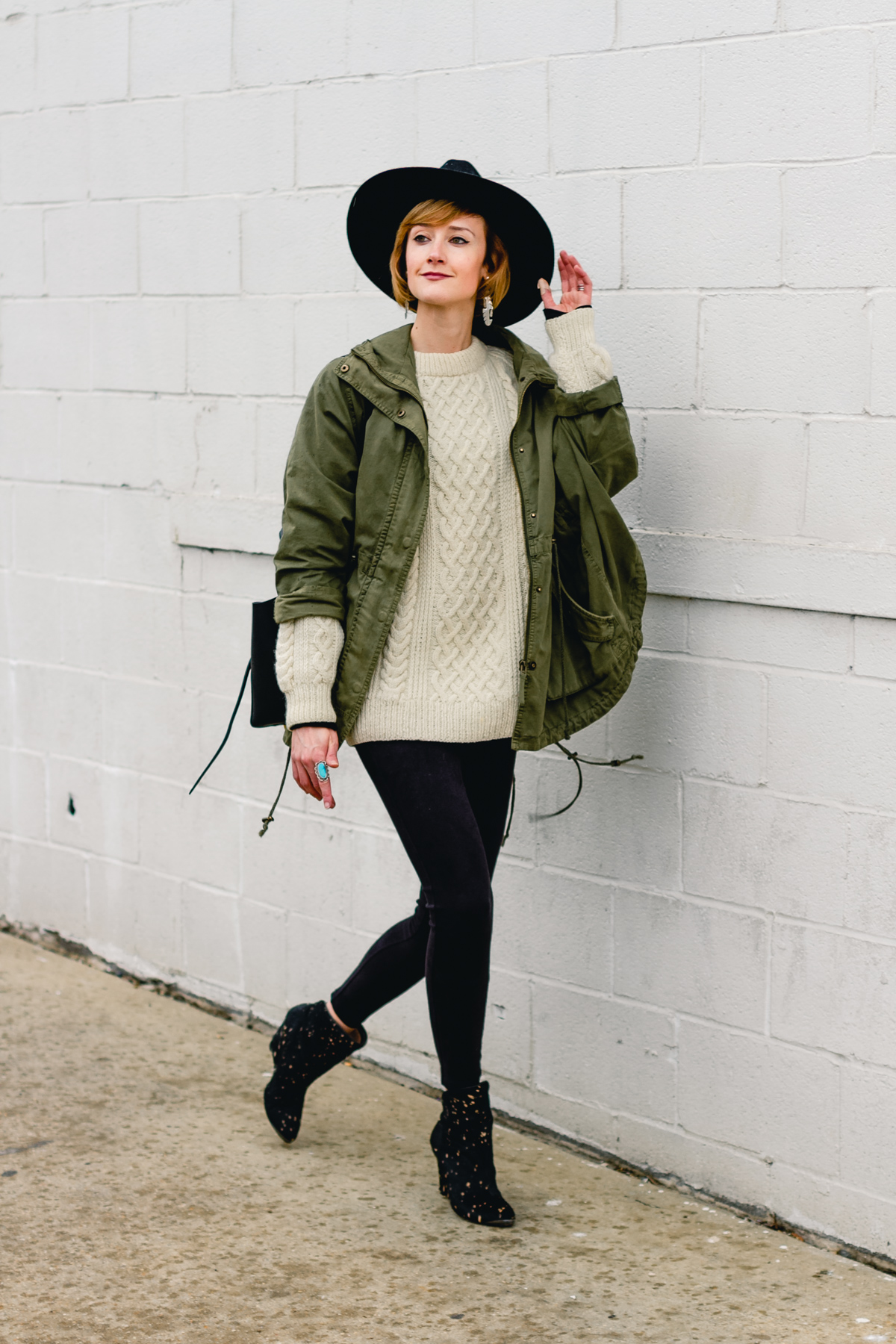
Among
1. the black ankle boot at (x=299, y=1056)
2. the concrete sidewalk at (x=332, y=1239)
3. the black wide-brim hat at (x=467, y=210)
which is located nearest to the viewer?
the concrete sidewalk at (x=332, y=1239)

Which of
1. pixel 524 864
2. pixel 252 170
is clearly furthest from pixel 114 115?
pixel 524 864

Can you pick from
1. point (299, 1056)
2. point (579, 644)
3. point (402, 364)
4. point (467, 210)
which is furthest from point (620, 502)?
point (299, 1056)

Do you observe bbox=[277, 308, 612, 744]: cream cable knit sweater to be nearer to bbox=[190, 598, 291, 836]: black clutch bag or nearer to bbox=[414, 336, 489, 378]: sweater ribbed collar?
bbox=[414, 336, 489, 378]: sweater ribbed collar

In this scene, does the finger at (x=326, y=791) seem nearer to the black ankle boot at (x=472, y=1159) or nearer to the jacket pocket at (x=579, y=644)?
the jacket pocket at (x=579, y=644)

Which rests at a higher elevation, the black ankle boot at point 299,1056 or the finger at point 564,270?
the finger at point 564,270

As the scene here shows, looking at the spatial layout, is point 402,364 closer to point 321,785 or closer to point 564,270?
point 564,270

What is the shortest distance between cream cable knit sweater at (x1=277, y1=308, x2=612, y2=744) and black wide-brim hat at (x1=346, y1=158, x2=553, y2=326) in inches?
7.1

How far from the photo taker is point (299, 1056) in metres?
3.73

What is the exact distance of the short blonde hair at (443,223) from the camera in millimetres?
3238

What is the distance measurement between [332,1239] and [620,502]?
1690mm

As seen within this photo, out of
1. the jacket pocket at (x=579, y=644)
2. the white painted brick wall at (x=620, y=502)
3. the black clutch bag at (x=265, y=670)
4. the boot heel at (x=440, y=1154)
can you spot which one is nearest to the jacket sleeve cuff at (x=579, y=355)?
the white painted brick wall at (x=620, y=502)

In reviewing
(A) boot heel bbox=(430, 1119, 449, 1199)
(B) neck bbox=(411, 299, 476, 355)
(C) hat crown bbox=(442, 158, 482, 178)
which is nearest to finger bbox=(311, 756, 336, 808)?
(A) boot heel bbox=(430, 1119, 449, 1199)

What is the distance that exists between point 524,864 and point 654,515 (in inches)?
36.5

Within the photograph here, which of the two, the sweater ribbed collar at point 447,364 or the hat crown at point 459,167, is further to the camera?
the sweater ribbed collar at point 447,364
